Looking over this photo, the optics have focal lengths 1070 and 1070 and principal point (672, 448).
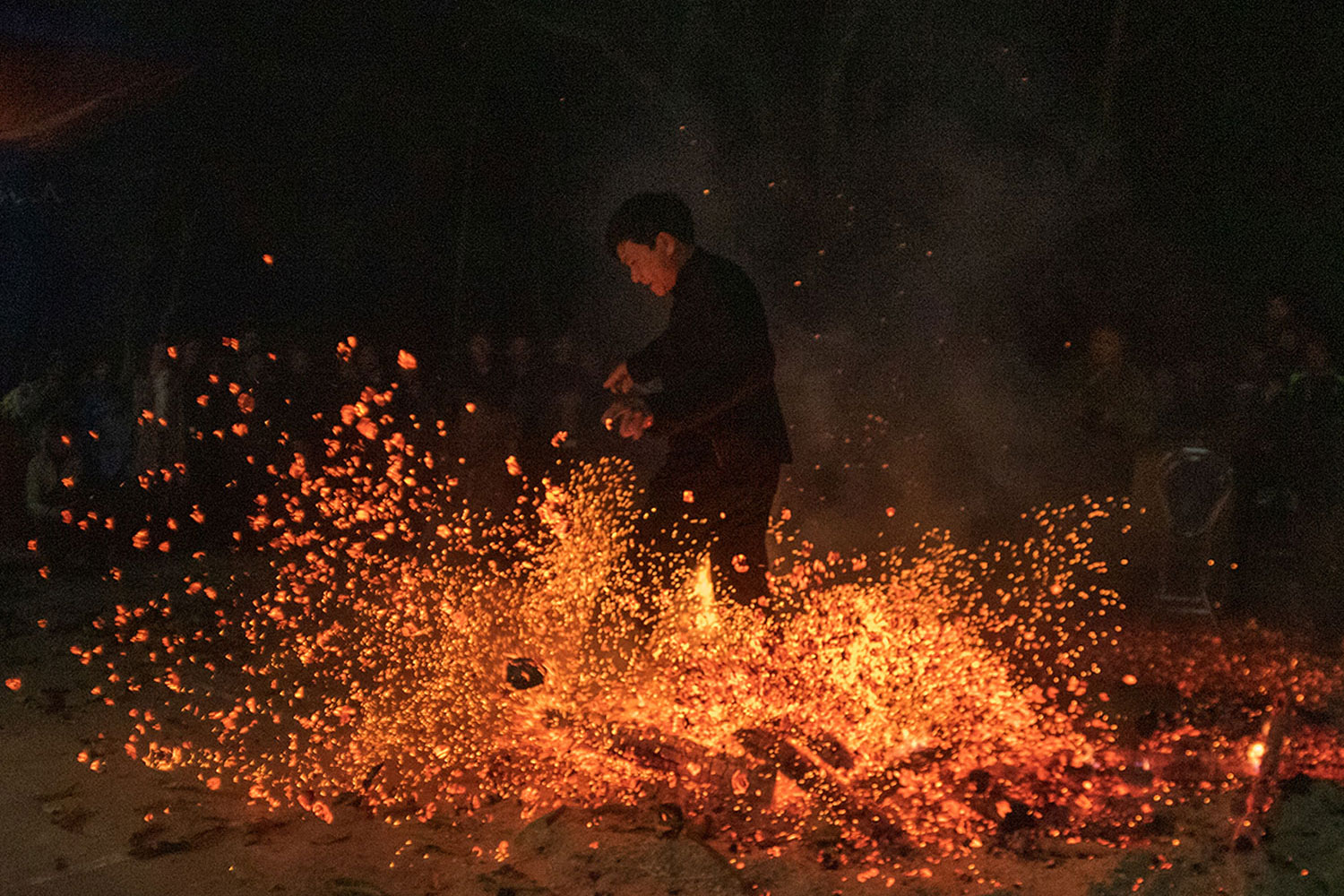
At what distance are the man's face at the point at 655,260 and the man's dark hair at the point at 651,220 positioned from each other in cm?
3

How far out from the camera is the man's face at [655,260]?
4.57 m

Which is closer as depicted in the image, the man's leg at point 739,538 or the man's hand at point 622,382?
the man's leg at point 739,538

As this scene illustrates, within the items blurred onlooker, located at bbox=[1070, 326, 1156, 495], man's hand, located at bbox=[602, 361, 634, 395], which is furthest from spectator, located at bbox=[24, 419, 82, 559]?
blurred onlooker, located at bbox=[1070, 326, 1156, 495]

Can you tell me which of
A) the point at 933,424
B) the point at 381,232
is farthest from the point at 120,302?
the point at 933,424

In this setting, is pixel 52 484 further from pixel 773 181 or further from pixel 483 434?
pixel 773 181

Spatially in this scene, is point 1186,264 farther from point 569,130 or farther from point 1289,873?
point 1289,873

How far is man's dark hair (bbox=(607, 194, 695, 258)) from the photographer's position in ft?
14.9

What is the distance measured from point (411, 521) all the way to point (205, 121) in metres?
7.58

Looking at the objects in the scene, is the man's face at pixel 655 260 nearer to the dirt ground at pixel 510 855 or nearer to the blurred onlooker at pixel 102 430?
the dirt ground at pixel 510 855

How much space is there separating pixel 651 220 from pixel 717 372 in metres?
0.71

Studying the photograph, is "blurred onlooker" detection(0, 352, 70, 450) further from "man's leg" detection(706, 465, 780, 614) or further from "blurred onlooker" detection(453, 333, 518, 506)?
"man's leg" detection(706, 465, 780, 614)

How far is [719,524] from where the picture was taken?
4.56 metres

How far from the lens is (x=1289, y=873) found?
3434 millimetres

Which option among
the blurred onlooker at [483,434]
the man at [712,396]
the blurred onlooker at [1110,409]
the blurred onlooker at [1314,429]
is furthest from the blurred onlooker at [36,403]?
the blurred onlooker at [1314,429]
